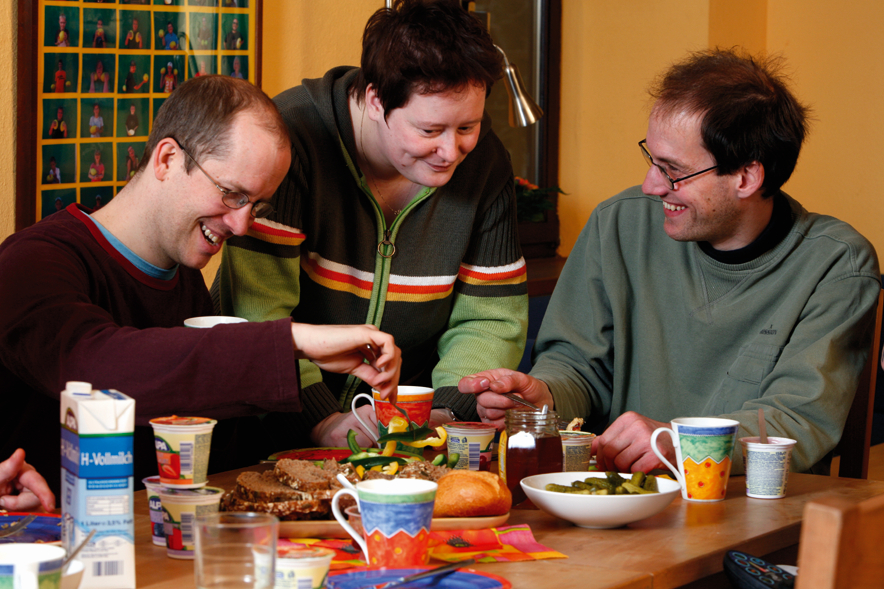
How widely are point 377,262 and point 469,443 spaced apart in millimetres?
645

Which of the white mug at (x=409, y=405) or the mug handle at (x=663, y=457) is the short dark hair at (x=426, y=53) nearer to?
the white mug at (x=409, y=405)

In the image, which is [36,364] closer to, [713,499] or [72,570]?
[72,570]

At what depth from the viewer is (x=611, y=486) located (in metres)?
1.16

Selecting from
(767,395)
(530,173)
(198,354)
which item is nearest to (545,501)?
(198,354)

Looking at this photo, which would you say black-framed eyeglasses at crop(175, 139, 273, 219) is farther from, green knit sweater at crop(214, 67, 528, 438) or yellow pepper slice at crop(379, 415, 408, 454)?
yellow pepper slice at crop(379, 415, 408, 454)

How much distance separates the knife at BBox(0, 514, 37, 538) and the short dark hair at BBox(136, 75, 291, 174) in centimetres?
59

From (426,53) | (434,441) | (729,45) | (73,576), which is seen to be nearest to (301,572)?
(73,576)

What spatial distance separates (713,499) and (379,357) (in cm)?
51


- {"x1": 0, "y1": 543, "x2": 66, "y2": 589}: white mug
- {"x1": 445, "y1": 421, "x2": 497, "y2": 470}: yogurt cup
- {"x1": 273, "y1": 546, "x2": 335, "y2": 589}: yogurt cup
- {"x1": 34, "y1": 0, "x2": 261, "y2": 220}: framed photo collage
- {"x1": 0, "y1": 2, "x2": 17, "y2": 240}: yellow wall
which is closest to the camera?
{"x1": 0, "y1": 543, "x2": 66, "y2": 589}: white mug

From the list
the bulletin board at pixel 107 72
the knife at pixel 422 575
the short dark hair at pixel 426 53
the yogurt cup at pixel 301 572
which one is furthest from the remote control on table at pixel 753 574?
the bulletin board at pixel 107 72

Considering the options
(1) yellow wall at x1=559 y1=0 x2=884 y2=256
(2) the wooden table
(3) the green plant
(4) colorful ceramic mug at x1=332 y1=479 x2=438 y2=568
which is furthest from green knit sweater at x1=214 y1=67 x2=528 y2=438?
(1) yellow wall at x1=559 y1=0 x2=884 y2=256

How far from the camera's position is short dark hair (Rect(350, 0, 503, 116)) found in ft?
5.31

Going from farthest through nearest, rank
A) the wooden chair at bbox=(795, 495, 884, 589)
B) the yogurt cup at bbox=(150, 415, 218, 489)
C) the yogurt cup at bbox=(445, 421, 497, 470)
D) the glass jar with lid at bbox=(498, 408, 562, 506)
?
the yogurt cup at bbox=(445, 421, 497, 470) → the glass jar with lid at bbox=(498, 408, 562, 506) → the yogurt cup at bbox=(150, 415, 218, 489) → the wooden chair at bbox=(795, 495, 884, 589)

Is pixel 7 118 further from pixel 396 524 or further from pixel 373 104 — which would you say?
pixel 396 524
